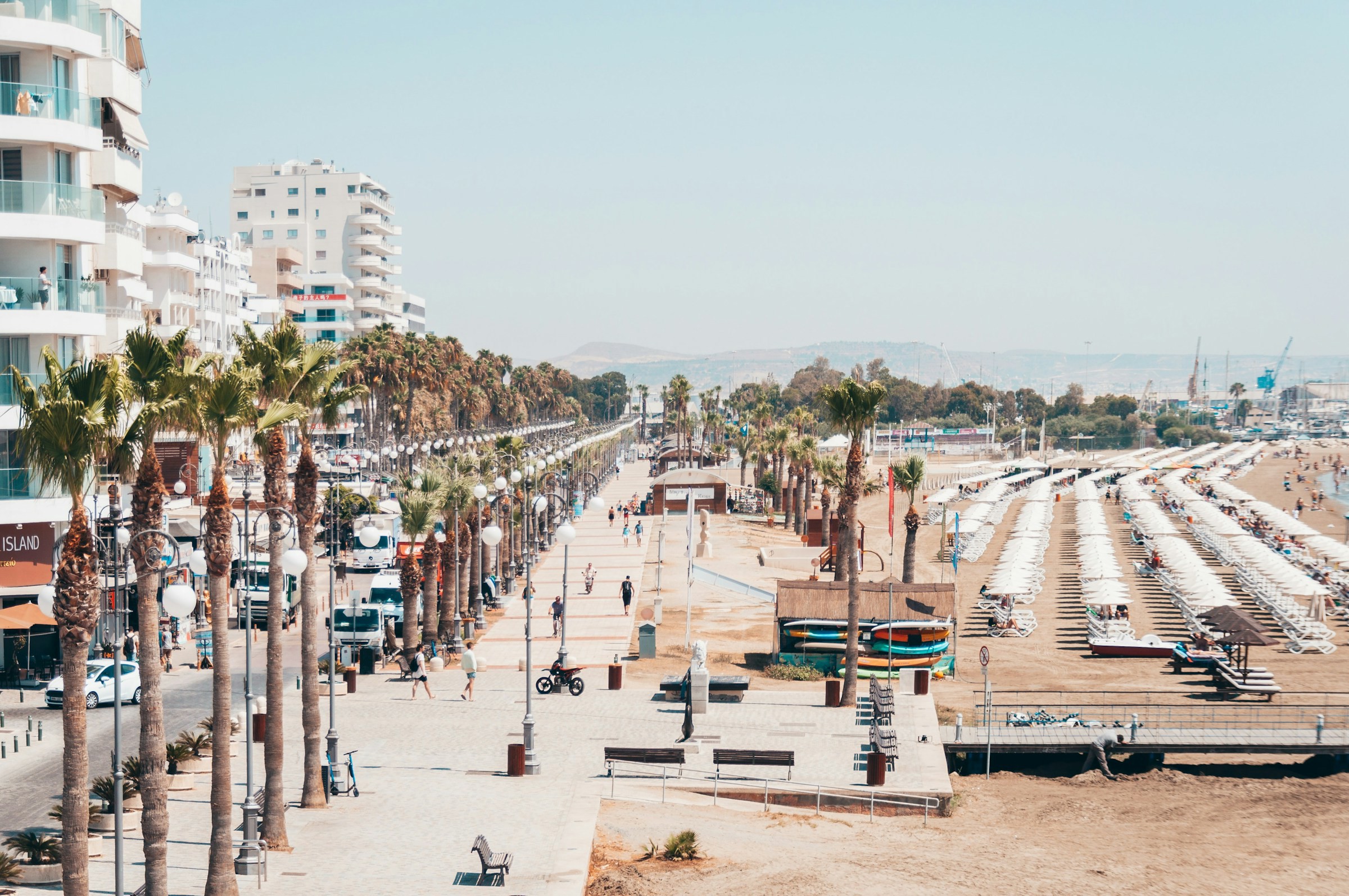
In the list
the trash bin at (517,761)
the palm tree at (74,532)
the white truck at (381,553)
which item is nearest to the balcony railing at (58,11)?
the palm tree at (74,532)

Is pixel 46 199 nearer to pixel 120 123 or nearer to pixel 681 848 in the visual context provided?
pixel 120 123

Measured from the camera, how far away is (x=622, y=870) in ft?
61.3

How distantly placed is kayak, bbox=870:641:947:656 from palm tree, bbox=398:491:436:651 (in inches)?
497

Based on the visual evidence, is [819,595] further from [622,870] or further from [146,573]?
[146,573]

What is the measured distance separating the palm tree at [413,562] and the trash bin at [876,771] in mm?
15907

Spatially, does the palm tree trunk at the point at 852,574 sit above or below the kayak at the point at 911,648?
above

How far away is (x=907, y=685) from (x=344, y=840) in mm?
17088

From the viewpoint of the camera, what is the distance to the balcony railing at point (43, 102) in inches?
1243

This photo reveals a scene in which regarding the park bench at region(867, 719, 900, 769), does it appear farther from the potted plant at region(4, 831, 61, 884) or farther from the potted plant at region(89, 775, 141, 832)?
the potted plant at region(4, 831, 61, 884)

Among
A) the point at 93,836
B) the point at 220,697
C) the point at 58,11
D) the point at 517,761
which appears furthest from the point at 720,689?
the point at 58,11

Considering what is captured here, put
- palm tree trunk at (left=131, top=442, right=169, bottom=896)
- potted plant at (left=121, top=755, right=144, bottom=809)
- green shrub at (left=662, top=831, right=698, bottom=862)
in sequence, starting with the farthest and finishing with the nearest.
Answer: potted plant at (left=121, top=755, right=144, bottom=809), green shrub at (left=662, top=831, right=698, bottom=862), palm tree trunk at (left=131, top=442, right=169, bottom=896)

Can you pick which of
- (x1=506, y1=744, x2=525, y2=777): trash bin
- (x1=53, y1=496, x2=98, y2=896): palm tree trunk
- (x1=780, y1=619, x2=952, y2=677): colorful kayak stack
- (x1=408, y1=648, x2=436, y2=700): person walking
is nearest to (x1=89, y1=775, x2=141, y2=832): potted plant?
(x1=53, y1=496, x2=98, y2=896): palm tree trunk

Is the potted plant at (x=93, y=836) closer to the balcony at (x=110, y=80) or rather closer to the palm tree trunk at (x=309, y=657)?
the palm tree trunk at (x=309, y=657)

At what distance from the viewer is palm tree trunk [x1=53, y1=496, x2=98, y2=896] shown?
14320mm
